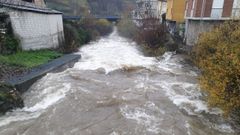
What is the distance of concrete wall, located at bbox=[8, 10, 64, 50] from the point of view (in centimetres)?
1377

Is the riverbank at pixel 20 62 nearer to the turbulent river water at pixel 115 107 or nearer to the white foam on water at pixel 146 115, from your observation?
the turbulent river water at pixel 115 107

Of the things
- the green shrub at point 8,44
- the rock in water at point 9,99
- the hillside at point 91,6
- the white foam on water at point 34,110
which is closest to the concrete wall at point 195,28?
the white foam on water at point 34,110

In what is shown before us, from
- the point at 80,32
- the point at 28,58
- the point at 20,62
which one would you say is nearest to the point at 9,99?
the point at 20,62

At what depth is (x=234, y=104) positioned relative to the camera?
6.81 meters

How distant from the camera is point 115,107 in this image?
28.9 feet

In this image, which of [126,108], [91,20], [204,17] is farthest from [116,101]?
[91,20]

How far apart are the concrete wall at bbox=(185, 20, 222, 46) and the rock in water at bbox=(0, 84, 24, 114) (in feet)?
45.8

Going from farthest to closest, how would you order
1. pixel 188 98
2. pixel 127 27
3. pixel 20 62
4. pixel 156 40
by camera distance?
pixel 127 27, pixel 156 40, pixel 20 62, pixel 188 98

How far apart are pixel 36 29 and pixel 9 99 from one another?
873 cm

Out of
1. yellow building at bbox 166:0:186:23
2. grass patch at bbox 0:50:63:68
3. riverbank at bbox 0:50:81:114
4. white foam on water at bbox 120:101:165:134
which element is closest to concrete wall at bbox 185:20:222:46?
yellow building at bbox 166:0:186:23

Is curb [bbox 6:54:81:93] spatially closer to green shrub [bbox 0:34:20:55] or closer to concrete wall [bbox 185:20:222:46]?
green shrub [bbox 0:34:20:55]

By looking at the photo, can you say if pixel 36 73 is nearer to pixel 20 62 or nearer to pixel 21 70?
pixel 21 70

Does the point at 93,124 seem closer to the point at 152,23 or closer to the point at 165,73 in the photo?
the point at 165,73

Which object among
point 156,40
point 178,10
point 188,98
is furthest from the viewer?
point 178,10
